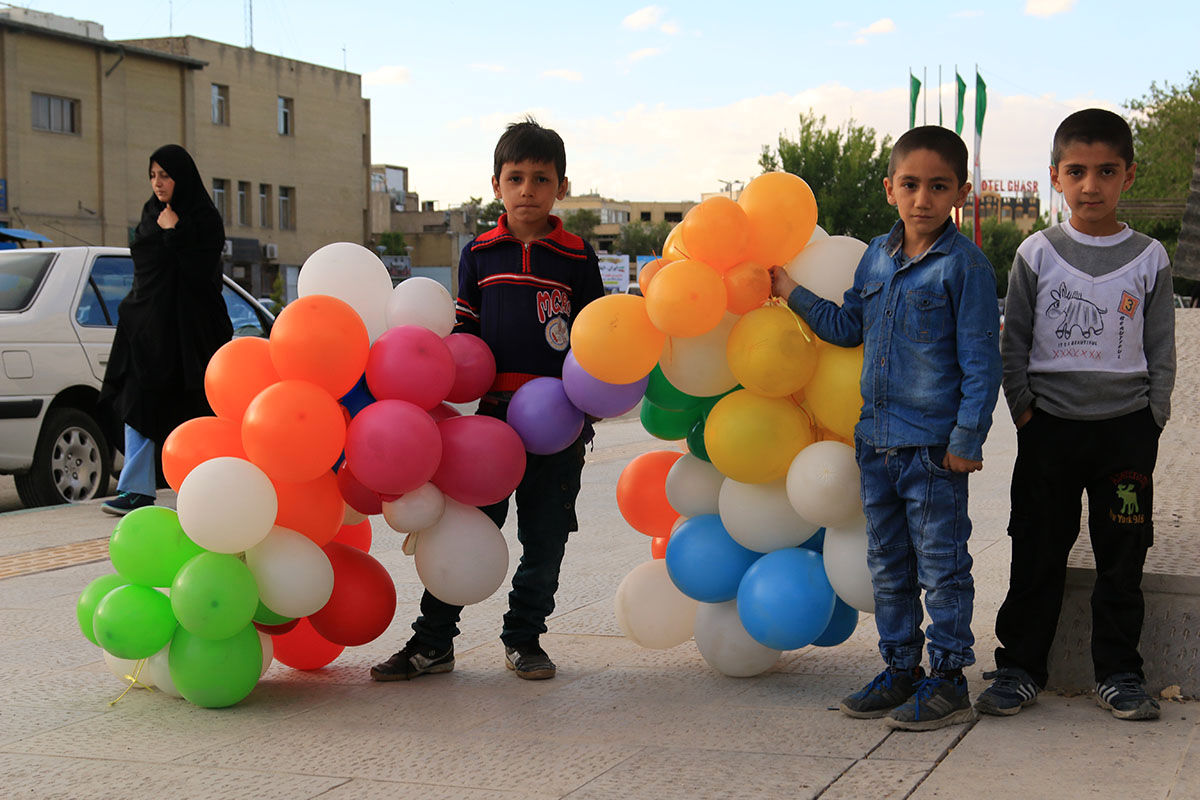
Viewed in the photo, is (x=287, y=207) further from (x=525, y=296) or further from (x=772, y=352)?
(x=772, y=352)

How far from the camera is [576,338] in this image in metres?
3.77

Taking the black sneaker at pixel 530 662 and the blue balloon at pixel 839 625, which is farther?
the black sneaker at pixel 530 662

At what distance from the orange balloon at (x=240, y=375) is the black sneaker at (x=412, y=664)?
96 centimetres

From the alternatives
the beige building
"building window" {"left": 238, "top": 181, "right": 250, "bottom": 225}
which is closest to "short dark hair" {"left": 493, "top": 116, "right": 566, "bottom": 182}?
the beige building

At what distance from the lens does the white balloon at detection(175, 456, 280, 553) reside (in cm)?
363

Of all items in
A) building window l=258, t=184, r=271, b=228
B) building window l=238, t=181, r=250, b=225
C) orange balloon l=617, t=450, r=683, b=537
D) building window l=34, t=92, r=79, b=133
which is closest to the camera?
orange balloon l=617, t=450, r=683, b=537

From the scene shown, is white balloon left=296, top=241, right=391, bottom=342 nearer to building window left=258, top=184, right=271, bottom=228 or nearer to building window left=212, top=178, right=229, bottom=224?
building window left=212, top=178, right=229, bottom=224

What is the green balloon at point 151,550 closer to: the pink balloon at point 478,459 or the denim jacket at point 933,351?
the pink balloon at point 478,459

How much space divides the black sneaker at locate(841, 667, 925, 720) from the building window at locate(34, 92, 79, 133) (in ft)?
115

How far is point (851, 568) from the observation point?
12.1ft

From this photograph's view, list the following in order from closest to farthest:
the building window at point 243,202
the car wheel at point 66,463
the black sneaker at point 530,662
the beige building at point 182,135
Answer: the black sneaker at point 530,662 → the car wheel at point 66,463 → the beige building at point 182,135 → the building window at point 243,202

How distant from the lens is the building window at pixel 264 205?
142 feet

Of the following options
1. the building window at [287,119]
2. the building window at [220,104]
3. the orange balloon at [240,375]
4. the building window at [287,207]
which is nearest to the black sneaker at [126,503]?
the orange balloon at [240,375]

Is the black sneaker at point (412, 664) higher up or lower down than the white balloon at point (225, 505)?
lower down
